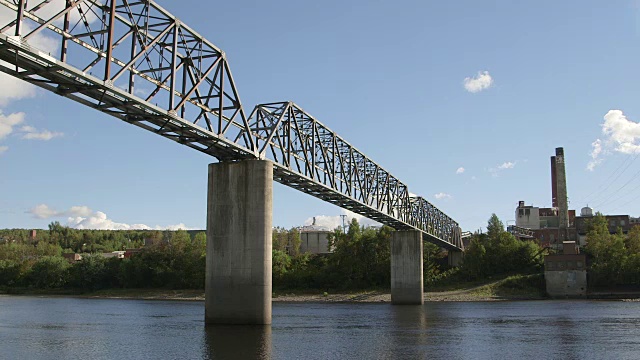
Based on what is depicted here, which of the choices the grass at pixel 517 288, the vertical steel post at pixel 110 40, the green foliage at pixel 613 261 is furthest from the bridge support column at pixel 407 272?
the vertical steel post at pixel 110 40

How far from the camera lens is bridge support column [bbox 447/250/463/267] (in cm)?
15184

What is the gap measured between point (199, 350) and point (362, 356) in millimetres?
9489

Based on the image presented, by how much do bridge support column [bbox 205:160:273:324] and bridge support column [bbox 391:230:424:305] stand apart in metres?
59.3

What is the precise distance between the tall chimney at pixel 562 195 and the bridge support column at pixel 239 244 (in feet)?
423

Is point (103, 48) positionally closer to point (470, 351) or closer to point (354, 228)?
point (470, 351)

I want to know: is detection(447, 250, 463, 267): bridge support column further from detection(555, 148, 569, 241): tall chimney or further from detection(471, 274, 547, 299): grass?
detection(555, 148, 569, 241): tall chimney

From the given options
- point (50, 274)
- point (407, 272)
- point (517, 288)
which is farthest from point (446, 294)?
point (50, 274)

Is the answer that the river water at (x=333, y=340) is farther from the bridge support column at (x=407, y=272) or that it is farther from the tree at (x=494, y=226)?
the tree at (x=494, y=226)

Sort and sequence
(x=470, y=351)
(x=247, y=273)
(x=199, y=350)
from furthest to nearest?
(x=247, y=273) < (x=470, y=351) < (x=199, y=350)

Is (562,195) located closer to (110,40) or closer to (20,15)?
(110,40)

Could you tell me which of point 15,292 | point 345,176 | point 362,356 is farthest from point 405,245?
point 15,292

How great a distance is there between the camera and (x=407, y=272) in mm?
105562

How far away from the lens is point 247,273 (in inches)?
1891

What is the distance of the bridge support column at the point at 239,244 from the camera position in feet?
157
